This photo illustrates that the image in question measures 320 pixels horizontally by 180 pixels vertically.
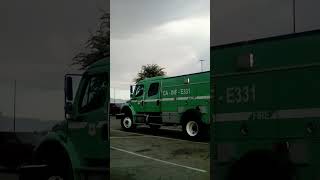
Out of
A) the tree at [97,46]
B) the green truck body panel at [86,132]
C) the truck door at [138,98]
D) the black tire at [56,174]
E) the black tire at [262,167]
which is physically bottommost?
the black tire at [56,174]

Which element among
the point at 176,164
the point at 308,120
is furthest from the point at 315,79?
the point at 176,164

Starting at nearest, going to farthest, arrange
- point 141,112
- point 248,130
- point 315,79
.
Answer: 1. point 315,79
2. point 248,130
3. point 141,112

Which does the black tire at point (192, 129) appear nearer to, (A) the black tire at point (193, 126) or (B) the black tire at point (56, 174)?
(A) the black tire at point (193, 126)

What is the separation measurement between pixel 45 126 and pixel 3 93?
0.38 m

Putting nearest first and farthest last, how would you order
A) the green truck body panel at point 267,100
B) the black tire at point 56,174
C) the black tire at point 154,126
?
the green truck body panel at point 267,100, the black tire at point 154,126, the black tire at point 56,174

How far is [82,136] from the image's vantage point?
3.42m

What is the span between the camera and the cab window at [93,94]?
344 cm

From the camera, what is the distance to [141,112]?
341cm

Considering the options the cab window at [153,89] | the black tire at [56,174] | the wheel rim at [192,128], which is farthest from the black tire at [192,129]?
the black tire at [56,174]

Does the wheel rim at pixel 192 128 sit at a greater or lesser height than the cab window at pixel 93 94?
lesser

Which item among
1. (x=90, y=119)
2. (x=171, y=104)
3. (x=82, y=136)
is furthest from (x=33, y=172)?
(x=171, y=104)

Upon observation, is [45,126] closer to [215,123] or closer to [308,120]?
[215,123]

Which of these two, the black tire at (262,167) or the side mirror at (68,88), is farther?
the side mirror at (68,88)

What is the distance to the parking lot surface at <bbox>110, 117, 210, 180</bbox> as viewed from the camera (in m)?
3.28
